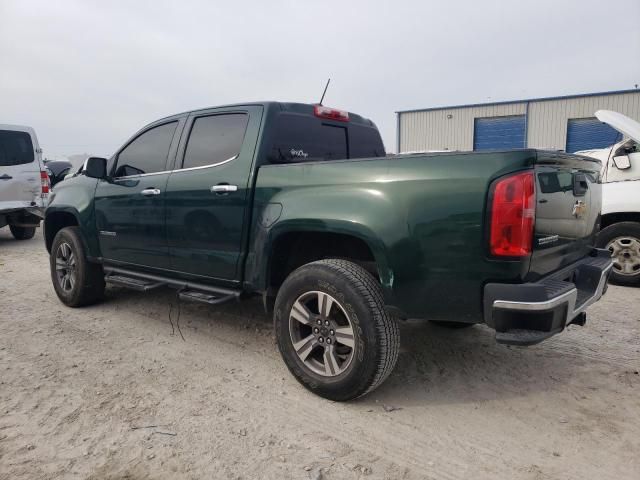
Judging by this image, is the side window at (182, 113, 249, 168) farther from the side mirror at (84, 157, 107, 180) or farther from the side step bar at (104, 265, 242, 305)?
the side mirror at (84, 157, 107, 180)

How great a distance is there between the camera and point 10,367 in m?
Answer: 3.34

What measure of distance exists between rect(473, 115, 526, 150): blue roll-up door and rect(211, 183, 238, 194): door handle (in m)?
20.5

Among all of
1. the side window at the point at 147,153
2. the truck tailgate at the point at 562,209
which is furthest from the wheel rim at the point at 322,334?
the side window at the point at 147,153

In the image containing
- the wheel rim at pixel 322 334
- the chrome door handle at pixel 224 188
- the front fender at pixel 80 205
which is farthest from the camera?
the front fender at pixel 80 205

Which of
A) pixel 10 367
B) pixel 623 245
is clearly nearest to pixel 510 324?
pixel 10 367

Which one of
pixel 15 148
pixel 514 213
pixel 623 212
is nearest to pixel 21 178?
pixel 15 148

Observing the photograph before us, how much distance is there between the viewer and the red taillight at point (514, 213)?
223 centimetres

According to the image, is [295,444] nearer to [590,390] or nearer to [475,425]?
[475,425]

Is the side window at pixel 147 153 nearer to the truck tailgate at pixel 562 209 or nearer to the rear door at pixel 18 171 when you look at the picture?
the truck tailgate at pixel 562 209

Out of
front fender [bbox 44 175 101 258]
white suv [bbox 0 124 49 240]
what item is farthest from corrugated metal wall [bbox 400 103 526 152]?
front fender [bbox 44 175 101 258]

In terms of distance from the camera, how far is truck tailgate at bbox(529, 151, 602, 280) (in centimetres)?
235

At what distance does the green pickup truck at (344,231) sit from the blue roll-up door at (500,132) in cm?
1992

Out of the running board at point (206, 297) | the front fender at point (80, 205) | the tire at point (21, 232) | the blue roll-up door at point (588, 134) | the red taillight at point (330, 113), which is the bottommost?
the tire at point (21, 232)

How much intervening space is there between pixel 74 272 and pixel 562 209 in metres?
4.46
